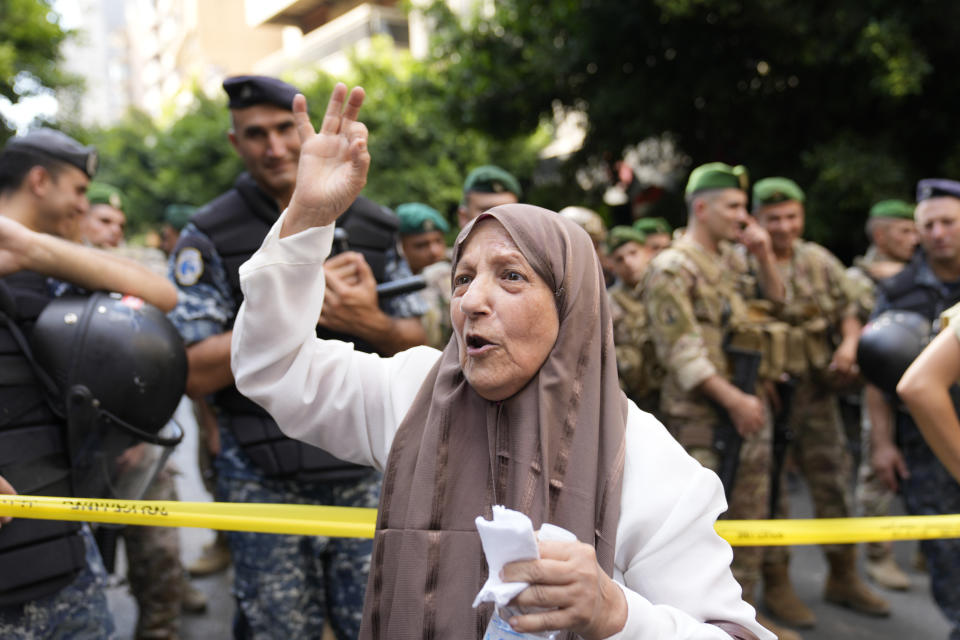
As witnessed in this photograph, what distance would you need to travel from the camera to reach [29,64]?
17.4 metres

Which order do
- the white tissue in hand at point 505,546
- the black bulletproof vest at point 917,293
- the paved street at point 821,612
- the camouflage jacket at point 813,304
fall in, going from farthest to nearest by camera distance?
the camouflage jacket at point 813,304 → the paved street at point 821,612 → the black bulletproof vest at point 917,293 → the white tissue in hand at point 505,546

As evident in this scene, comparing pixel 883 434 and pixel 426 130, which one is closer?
pixel 883 434

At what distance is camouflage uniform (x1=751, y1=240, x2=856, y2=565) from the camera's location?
5145mm

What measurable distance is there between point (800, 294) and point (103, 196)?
488 centimetres

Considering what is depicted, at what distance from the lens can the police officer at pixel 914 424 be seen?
3.29 meters

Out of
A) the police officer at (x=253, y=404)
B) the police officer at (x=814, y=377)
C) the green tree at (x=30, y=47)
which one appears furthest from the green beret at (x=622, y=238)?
the green tree at (x=30, y=47)

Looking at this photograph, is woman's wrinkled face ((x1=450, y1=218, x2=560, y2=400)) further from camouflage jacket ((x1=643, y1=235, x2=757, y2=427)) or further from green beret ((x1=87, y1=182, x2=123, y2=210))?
green beret ((x1=87, y1=182, x2=123, y2=210))

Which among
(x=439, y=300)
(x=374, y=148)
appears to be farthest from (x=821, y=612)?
(x=374, y=148)

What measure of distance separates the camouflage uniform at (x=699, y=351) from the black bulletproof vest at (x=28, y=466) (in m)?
2.89

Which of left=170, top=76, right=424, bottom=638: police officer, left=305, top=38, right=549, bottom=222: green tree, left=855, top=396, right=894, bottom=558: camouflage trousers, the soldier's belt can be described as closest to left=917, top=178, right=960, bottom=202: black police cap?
left=855, top=396, right=894, bottom=558: camouflage trousers

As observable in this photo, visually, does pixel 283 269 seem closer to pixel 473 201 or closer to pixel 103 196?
pixel 473 201

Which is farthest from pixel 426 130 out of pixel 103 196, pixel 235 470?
pixel 235 470

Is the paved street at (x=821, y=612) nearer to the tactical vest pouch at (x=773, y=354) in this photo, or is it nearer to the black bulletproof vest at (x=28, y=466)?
the tactical vest pouch at (x=773, y=354)

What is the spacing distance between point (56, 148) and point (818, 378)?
4270 millimetres
